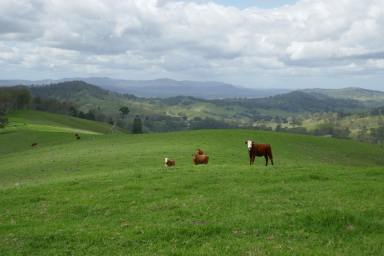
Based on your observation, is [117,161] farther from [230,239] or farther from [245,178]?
[230,239]

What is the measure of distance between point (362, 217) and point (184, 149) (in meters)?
33.3

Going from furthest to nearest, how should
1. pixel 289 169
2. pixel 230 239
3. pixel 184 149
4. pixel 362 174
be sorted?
pixel 184 149, pixel 289 169, pixel 362 174, pixel 230 239

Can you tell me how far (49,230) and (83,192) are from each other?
253 inches

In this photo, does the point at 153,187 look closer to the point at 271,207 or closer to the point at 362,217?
the point at 271,207

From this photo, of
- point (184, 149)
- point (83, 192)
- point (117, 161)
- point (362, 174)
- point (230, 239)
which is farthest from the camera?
point (184, 149)

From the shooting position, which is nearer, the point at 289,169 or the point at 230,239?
the point at 230,239

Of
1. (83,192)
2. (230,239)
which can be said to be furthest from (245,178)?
(230,239)

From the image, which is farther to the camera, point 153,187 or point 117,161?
point 117,161

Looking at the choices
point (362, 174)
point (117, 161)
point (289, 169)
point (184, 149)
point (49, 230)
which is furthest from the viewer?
point (184, 149)

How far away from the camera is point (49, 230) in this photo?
568 inches

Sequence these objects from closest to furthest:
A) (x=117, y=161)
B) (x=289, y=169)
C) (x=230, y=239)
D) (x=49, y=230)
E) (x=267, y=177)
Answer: (x=230, y=239) → (x=49, y=230) → (x=267, y=177) → (x=289, y=169) → (x=117, y=161)

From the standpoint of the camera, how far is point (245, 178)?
73.2ft

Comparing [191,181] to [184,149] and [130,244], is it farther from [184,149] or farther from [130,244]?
[184,149]

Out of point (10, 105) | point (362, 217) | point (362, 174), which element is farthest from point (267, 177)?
point (10, 105)
